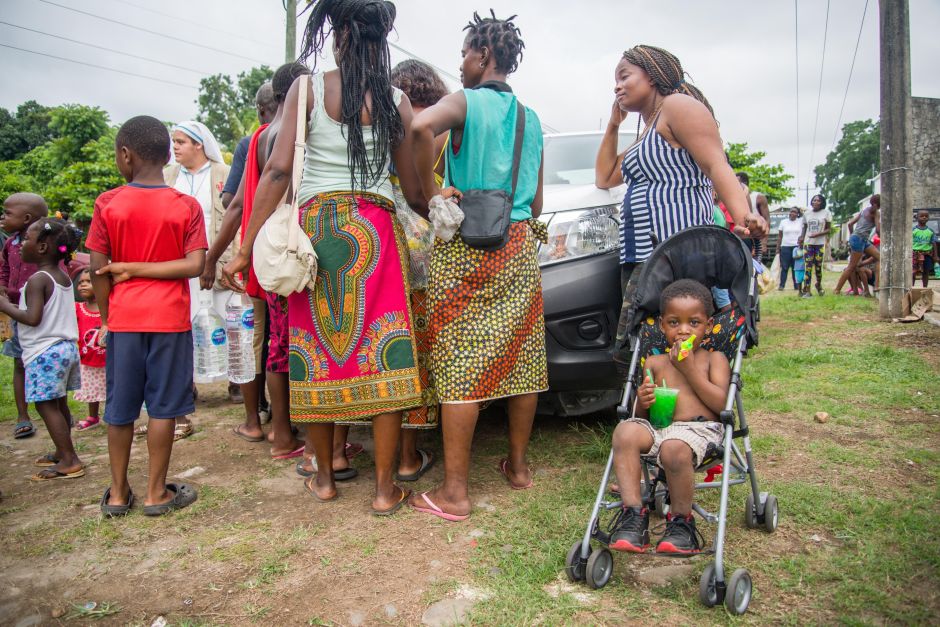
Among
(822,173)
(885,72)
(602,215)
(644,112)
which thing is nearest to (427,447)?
(602,215)

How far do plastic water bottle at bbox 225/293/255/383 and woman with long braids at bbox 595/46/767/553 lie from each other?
8.74 feet

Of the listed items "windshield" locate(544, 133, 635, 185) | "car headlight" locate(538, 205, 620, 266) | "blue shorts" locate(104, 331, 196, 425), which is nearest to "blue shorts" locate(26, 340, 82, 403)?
"blue shorts" locate(104, 331, 196, 425)

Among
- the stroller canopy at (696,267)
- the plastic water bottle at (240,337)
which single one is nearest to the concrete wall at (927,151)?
the stroller canopy at (696,267)

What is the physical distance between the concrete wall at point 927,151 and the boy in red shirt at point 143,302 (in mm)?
28562

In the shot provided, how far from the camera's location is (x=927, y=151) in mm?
24312

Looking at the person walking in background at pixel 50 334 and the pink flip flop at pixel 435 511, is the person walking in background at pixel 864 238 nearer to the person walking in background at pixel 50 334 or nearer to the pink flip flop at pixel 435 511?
the pink flip flop at pixel 435 511

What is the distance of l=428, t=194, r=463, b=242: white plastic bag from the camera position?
273 cm

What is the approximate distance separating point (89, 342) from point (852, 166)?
8549cm

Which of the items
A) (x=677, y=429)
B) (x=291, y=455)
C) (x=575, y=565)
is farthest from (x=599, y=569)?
(x=291, y=455)

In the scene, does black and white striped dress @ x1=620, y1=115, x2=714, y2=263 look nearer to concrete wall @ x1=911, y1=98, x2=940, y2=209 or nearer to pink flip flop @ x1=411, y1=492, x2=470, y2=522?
pink flip flop @ x1=411, y1=492, x2=470, y2=522

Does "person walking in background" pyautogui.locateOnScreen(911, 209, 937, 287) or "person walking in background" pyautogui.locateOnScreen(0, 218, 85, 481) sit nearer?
"person walking in background" pyautogui.locateOnScreen(0, 218, 85, 481)

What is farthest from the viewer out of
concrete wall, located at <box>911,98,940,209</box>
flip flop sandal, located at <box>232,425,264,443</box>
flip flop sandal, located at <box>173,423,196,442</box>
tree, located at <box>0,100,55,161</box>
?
tree, located at <box>0,100,55,161</box>

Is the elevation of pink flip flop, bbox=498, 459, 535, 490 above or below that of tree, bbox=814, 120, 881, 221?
below

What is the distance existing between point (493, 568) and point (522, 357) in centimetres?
103
